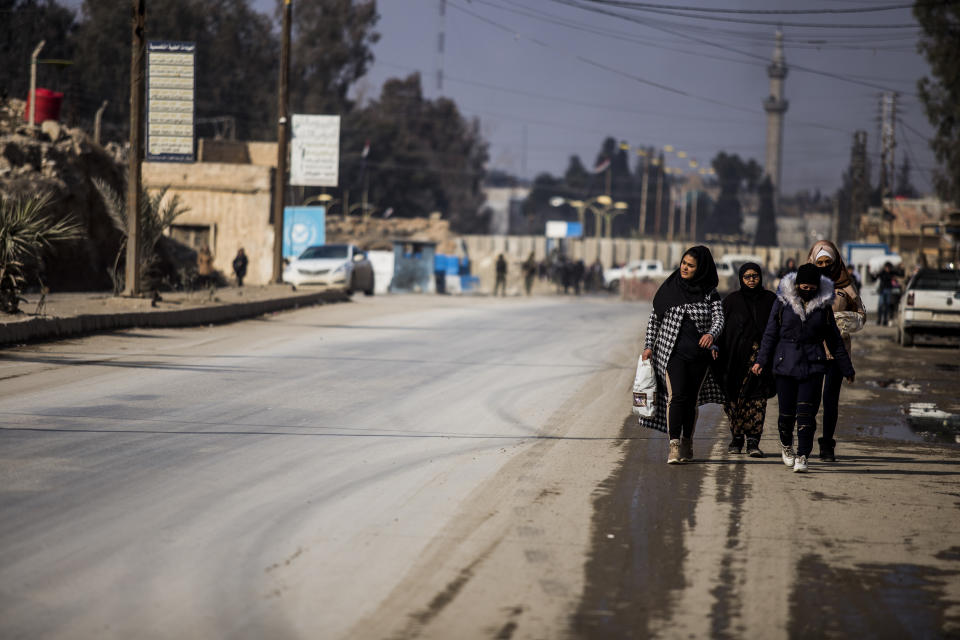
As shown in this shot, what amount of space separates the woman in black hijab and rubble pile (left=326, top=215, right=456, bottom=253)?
5693 cm

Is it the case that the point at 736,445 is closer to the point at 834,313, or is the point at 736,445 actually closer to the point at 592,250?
the point at 834,313

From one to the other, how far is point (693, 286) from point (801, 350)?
3.15ft

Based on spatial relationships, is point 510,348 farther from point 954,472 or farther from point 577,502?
point 577,502

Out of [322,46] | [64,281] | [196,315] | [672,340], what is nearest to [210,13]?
[322,46]

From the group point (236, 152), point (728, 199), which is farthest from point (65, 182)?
point (728, 199)

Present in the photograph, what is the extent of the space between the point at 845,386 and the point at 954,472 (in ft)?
21.8

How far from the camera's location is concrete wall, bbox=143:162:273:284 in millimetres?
42531

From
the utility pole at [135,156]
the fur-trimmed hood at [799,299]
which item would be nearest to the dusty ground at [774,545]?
the fur-trimmed hood at [799,299]

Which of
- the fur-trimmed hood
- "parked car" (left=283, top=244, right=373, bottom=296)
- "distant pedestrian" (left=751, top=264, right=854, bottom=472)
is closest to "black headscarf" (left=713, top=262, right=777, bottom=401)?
"distant pedestrian" (left=751, top=264, right=854, bottom=472)

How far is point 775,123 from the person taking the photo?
17250 cm

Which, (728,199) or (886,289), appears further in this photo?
(728,199)

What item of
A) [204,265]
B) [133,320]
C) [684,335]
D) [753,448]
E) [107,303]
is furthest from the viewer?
[204,265]

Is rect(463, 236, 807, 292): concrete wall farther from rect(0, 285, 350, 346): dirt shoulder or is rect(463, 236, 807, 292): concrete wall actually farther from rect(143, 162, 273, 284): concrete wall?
rect(0, 285, 350, 346): dirt shoulder

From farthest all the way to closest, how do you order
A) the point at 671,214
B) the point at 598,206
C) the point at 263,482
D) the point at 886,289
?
1. the point at 598,206
2. the point at 671,214
3. the point at 886,289
4. the point at 263,482
